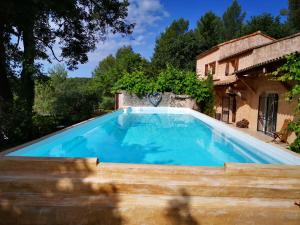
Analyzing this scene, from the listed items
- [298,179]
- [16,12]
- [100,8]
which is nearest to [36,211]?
[298,179]

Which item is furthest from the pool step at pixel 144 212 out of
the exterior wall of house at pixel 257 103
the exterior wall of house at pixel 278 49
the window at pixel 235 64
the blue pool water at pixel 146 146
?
the window at pixel 235 64

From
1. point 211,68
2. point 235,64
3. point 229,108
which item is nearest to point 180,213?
point 229,108

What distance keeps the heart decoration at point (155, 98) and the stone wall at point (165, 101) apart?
24 cm

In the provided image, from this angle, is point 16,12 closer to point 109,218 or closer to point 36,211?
point 36,211

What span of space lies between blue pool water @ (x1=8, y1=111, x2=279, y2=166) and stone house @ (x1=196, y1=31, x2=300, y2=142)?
9.29 ft

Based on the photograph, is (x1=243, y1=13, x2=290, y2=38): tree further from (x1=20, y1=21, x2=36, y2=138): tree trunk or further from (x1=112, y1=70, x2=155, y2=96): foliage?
(x1=20, y1=21, x2=36, y2=138): tree trunk


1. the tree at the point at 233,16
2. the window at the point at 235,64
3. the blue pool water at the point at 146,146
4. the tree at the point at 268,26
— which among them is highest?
the tree at the point at 233,16

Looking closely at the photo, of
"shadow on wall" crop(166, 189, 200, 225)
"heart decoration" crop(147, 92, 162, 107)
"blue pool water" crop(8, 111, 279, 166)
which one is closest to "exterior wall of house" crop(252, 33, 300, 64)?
"blue pool water" crop(8, 111, 279, 166)

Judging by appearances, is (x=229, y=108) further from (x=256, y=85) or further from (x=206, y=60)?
(x=206, y=60)

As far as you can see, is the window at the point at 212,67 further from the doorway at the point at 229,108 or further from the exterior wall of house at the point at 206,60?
the doorway at the point at 229,108

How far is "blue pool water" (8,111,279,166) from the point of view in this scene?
22.6 feet

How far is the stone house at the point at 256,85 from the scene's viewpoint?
10.5m

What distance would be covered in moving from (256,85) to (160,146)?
7.23m

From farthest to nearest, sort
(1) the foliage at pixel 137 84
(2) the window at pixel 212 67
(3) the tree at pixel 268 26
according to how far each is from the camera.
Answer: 1. (3) the tree at pixel 268 26
2. (2) the window at pixel 212 67
3. (1) the foliage at pixel 137 84
